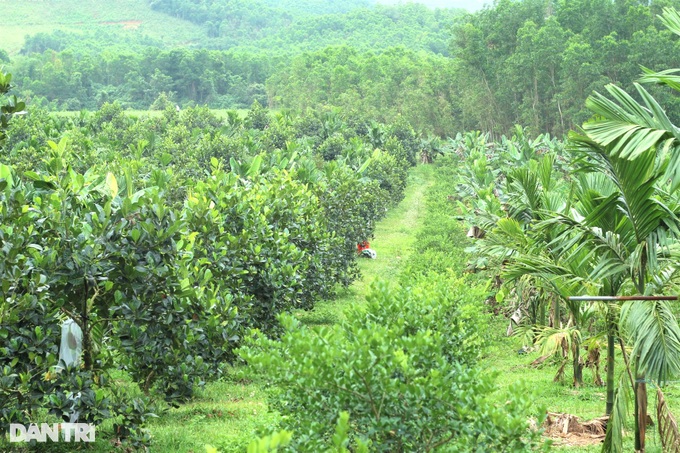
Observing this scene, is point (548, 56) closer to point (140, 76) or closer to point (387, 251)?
point (387, 251)

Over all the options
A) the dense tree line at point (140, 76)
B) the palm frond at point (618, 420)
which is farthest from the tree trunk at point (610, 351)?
the dense tree line at point (140, 76)

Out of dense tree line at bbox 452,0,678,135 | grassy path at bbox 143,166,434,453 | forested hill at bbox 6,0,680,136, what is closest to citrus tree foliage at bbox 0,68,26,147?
grassy path at bbox 143,166,434,453

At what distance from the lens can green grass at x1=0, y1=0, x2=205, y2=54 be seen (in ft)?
466

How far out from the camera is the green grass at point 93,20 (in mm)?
142125

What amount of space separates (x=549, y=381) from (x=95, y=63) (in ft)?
289

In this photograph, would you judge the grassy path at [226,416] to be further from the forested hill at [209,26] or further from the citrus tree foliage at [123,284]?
the forested hill at [209,26]

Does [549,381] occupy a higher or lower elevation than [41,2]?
lower

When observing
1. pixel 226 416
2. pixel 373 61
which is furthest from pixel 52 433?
pixel 373 61

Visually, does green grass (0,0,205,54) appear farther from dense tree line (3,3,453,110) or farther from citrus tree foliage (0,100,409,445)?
citrus tree foliage (0,100,409,445)

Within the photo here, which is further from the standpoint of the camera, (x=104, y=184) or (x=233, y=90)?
(x=233, y=90)

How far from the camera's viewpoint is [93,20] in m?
152

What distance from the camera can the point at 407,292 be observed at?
24.1 feet

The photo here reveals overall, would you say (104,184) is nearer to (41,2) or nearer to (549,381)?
(549,381)

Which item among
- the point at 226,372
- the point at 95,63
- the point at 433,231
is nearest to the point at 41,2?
the point at 95,63
